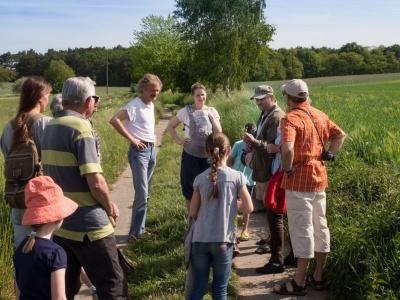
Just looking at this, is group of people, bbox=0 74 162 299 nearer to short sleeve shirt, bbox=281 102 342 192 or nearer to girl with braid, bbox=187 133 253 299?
girl with braid, bbox=187 133 253 299

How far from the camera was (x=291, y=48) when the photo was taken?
320 ft

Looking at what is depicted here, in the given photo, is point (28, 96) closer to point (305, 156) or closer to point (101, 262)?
point (101, 262)

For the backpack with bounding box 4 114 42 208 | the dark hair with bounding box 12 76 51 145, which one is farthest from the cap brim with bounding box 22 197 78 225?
the dark hair with bounding box 12 76 51 145

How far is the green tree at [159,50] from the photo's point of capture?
46.7 m

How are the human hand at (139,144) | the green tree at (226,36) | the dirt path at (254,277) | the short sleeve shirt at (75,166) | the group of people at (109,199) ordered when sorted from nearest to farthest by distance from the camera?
the group of people at (109,199)
the short sleeve shirt at (75,166)
the dirt path at (254,277)
the human hand at (139,144)
the green tree at (226,36)

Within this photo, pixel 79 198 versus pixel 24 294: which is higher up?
pixel 79 198

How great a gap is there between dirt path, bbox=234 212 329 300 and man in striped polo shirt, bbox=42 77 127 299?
152 centimetres

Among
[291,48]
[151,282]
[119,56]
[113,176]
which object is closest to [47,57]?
[119,56]

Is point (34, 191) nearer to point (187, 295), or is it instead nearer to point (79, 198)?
point (79, 198)

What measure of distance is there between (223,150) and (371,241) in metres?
1.54

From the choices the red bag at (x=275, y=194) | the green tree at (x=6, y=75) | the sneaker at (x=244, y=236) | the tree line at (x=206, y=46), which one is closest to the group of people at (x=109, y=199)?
the red bag at (x=275, y=194)

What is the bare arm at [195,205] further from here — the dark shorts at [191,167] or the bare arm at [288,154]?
the dark shorts at [191,167]

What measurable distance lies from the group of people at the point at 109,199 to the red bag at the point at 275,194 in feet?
0.37

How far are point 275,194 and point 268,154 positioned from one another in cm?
51
